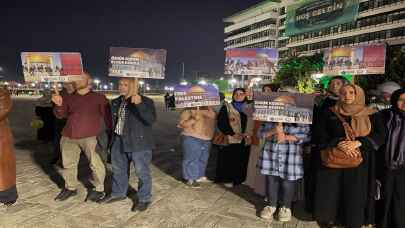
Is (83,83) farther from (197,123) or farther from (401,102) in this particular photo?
(401,102)

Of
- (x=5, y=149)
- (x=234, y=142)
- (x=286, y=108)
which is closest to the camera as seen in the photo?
(x=286, y=108)

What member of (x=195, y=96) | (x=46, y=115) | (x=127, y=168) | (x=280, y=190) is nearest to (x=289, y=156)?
(x=280, y=190)

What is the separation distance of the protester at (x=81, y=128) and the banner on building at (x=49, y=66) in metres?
0.21

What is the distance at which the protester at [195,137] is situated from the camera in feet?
20.0

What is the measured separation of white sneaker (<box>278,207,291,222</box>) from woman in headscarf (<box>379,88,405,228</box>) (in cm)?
113

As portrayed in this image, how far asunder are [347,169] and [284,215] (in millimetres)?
1058

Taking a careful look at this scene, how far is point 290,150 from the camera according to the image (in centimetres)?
452

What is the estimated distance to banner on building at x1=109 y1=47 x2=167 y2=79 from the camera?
4812 millimetres

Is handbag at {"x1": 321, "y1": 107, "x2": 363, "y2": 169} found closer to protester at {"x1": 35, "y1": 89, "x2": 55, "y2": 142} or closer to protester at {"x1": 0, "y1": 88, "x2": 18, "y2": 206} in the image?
protester at {"x1": 0, "y1": 88, "x2": 18, "y2": 206}

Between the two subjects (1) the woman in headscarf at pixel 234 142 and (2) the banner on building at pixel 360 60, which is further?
(1) the woman in headscarf at pixel 234 142

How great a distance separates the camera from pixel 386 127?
164 inches

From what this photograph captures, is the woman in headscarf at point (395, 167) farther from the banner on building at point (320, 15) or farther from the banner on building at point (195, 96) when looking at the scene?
the banner on building at point (320, 15)

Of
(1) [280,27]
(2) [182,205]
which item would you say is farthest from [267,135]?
(1) [280,27]

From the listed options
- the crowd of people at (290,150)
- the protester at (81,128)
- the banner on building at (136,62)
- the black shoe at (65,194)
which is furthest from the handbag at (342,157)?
the black shoe at (65,194)
